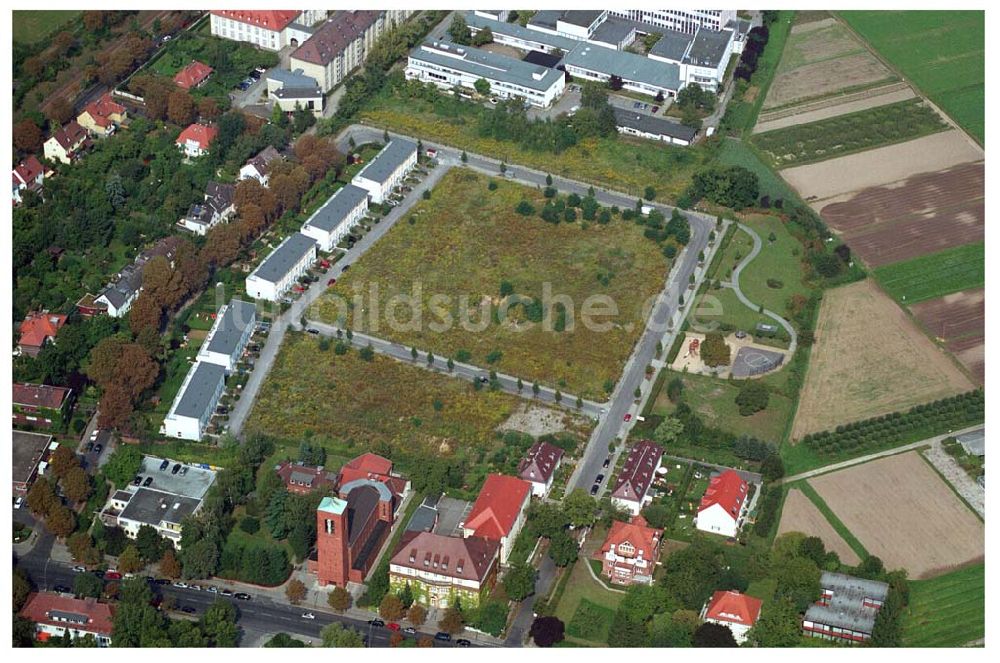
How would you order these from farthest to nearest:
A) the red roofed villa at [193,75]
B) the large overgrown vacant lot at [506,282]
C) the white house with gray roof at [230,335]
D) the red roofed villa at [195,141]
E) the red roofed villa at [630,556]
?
the red roofed villa at [193,75], the red roofed villa at [195,141], the large overgrown vacant lot at [506,282], the white house with gray roof at [230,335], the red roofed villa at [630,556]

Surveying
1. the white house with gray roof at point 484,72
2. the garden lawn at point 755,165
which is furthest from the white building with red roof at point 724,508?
the white house with gray roof at point 484,72

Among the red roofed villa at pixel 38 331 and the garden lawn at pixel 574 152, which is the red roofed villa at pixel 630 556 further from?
the red roofed villa at pixel 38 331

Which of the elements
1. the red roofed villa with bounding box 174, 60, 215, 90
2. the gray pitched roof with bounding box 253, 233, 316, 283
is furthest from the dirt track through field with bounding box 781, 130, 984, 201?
the red roofed villa with bounding box 174, 60, 215, 90

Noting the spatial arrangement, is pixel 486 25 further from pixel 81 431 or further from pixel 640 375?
pixel 81 431

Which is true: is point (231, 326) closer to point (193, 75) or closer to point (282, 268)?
point (282, 268)

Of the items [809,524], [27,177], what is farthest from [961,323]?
[27,177]

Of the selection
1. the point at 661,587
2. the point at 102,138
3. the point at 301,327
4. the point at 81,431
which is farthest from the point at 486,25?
the point at 661,587
